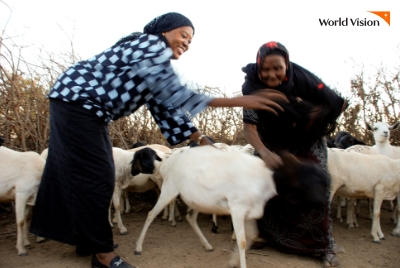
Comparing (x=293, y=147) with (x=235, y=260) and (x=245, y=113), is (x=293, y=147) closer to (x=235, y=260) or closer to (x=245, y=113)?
(x=245, y=113)

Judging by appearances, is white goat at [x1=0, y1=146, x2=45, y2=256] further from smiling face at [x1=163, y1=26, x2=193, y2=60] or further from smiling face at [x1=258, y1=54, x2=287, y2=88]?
smiling face at [x1=258, y1=54, x2=287, y2=88]

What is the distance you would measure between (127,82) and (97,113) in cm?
41

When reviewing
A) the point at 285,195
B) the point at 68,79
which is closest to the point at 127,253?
the point at 285,195

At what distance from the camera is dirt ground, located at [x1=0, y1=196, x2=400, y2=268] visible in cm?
397

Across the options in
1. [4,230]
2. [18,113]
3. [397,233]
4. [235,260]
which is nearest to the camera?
[235,260]

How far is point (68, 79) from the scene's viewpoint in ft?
10.4

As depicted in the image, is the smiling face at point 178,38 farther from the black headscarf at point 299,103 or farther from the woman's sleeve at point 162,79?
the black headscarf at point 299,103

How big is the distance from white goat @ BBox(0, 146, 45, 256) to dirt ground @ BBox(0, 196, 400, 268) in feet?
1.03

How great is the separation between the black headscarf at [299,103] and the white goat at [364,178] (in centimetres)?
160

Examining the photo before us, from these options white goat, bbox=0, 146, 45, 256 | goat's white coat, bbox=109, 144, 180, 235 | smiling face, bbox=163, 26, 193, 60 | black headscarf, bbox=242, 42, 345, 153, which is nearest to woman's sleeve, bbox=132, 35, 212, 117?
smiling face, bbox=163, 26, 193, 60

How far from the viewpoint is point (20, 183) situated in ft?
13.8

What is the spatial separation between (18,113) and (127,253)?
11.5ft

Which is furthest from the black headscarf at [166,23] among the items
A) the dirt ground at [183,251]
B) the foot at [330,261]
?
the foot at [330,261]

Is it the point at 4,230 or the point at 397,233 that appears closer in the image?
the point at 4,230
